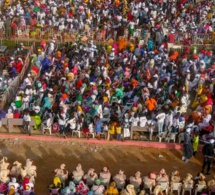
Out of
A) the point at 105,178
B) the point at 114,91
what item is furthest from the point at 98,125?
the point at 105,178

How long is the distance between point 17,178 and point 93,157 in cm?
336

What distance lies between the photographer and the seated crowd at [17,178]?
1478 cm

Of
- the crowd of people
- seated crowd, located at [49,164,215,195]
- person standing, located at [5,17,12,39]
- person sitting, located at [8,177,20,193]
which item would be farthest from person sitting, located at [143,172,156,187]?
person standing, located at [5,17,12,39]

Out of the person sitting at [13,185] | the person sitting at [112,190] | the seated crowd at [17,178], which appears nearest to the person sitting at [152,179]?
the person sitting at [112,190]

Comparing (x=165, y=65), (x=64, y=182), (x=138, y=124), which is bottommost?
(x=64, y=182)

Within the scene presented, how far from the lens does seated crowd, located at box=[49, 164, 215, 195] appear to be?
48.7ft

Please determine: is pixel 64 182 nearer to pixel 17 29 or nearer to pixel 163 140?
pixel 163 140

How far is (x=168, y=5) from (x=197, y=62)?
7520 millimetres

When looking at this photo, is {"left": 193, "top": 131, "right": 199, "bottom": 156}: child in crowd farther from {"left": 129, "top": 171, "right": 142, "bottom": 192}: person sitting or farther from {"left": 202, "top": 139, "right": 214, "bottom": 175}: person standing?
{"left": 129, "top": 171, "right": 142, "bottom": 192}: person sitting

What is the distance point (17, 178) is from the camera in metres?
15.4

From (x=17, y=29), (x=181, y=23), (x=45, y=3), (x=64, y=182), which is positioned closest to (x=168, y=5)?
(x=181, y=23)

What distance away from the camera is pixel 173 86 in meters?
20.2

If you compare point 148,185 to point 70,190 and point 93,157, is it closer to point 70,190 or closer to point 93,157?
point 70,190

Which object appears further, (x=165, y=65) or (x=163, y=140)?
(x=165, y=65)
